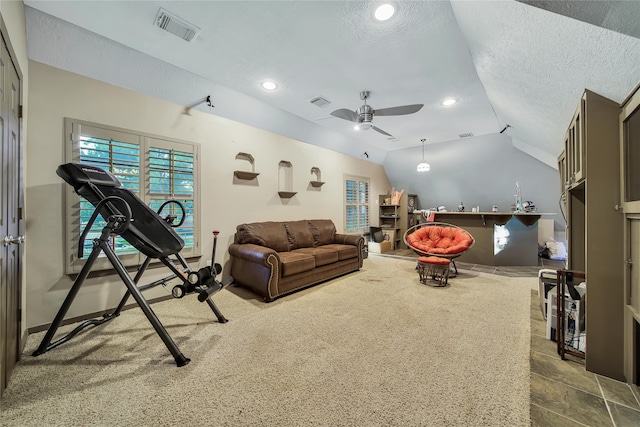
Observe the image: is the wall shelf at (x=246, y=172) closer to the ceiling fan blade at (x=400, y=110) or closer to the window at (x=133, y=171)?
the window at (x=133, y=171)

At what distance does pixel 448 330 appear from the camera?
2.39 metres

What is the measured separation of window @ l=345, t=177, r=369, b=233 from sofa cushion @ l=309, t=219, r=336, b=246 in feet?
4.10

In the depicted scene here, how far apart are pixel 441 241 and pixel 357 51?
3589mm

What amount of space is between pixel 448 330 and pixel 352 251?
2.26 meters

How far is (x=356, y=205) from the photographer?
6.59m

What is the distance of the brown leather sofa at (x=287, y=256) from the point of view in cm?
318

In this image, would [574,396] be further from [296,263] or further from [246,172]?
[246,172]

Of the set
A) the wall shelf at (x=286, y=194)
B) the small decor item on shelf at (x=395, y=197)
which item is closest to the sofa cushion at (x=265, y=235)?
the wall shelf at (x=286, y=194)

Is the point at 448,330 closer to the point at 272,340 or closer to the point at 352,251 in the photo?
the point at 272,340

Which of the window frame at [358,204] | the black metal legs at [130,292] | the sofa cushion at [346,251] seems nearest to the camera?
the black metal legs at [130,292]

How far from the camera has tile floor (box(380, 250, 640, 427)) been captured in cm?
138

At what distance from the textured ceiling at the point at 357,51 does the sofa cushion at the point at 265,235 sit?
188 centimetres

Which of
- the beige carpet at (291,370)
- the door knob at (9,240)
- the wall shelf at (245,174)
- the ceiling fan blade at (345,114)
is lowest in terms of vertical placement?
the beige carpet at (291,370)

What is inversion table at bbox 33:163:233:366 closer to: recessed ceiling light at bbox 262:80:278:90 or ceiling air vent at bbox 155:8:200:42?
ceiling air vent at bbox 155:8:200:42
